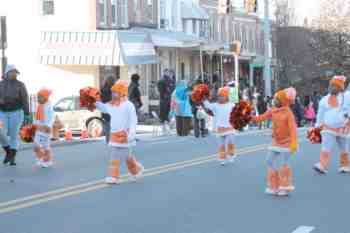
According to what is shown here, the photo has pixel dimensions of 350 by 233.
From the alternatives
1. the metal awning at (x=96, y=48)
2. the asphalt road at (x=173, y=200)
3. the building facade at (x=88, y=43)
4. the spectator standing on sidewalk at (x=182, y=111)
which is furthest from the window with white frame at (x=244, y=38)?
the asphalt road at (x=173, y=200)

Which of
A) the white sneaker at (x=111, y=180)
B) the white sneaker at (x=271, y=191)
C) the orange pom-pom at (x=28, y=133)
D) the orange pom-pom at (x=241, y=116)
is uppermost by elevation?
the orange pom-pom at (x=241, y=116)

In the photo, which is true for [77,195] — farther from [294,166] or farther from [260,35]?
[260,35]

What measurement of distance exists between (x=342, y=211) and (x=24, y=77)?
30.4 metres

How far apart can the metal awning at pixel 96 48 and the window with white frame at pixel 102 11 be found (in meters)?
2.10

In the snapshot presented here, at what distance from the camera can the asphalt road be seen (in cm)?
973

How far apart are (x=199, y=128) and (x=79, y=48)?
13043 mm

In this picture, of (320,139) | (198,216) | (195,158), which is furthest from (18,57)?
(198,216)

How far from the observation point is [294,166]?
1612cm

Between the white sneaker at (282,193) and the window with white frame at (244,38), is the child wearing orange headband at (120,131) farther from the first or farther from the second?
the window with white frame at (244,38)

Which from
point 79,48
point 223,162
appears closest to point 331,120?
point 223,162

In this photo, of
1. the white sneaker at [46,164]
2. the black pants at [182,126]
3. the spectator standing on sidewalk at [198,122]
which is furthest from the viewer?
the black pants at [182,126]

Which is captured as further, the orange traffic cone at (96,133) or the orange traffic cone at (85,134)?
the orange traffic cone at (96,133)

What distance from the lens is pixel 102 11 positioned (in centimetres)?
3972

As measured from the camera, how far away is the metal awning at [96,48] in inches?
1446
